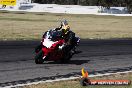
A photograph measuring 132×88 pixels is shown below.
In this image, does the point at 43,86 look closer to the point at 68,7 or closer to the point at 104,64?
the point at 104,64

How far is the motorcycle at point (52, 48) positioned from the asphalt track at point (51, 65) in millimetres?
261

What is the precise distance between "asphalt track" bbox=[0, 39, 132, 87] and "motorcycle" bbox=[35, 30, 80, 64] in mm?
261

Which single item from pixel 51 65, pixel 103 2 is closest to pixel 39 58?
pixel 51 65

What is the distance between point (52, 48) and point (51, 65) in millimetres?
610

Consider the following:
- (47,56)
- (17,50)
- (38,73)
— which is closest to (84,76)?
(38,73)

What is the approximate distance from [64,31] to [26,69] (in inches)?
98.3

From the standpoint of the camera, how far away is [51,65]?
13.8 m

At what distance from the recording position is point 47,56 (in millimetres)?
13750

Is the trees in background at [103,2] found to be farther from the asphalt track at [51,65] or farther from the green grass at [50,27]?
the asphalt track at [51,65]

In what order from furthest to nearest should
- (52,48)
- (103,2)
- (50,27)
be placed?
(103,2), (50,27), (52,48)

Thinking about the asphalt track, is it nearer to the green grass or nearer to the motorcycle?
the motorcycle

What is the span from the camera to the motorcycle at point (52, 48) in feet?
45.1

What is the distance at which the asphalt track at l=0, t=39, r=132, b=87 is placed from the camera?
11.5 meters

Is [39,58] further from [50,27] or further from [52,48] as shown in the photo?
[50,27]
